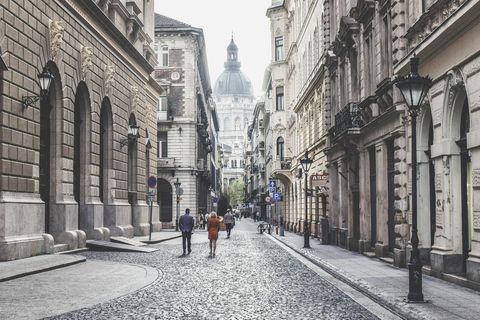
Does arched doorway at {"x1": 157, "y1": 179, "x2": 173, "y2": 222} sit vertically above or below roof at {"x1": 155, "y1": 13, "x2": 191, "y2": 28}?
below

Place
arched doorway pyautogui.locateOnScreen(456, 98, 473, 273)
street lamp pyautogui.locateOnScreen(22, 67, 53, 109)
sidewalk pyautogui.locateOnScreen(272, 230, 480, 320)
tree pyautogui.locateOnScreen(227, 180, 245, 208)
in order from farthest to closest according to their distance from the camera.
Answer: tree pyautogui.locateOnScreen(227, 180, 245, 208), street lamp pyautogui.locateOnScreen(22, 67, 53, 109), arched doorway pyautogui.locateOnScreen(456, 98, 473, 273), sidewalk pyautogui.locateOnScreen(272, 230, 480, 320)

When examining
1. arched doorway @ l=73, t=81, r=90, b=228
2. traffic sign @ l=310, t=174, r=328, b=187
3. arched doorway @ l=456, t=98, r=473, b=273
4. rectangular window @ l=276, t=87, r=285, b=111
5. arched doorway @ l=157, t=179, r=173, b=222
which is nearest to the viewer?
arched doorway @ l=456, t=98, r=473, b=273

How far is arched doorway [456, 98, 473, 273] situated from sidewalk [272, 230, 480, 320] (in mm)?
927

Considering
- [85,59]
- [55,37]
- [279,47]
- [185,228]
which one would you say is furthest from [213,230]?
[279,47]

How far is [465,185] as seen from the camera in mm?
13672

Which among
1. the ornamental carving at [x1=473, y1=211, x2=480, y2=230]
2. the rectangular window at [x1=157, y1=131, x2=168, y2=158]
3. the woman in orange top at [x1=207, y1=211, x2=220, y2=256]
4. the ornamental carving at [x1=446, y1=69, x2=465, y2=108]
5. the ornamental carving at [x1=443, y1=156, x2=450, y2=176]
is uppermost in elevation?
the rectangular window at [x1=157, y1=131, x2=168, y2=158]

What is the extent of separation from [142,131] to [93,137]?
10015 millimetres

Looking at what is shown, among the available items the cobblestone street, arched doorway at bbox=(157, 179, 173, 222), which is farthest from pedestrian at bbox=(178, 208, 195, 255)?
arched doorway at bbox=(157, 179, 173, 222)

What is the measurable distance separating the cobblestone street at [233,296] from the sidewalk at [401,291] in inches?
19.8

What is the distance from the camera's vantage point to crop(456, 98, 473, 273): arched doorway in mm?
13491

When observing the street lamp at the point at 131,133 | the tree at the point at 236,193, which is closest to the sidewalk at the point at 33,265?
the street lamp at the point at 131,133

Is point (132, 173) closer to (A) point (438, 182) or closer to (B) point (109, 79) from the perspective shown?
(B) point (109, 79)

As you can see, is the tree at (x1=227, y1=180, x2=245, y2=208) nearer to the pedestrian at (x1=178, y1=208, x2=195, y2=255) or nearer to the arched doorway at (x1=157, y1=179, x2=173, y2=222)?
the arched doorway at (x1=157, y1=179, x2=173, y2=222)

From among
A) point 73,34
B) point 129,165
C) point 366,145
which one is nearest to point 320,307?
point 366,145
